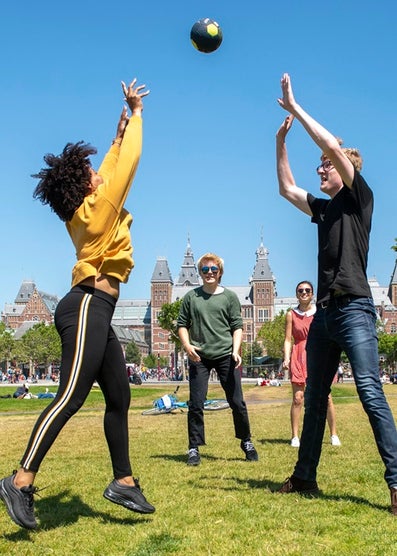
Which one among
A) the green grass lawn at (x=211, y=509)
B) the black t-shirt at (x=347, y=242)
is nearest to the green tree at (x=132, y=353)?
the green grass lawn at (x=211, y=509)

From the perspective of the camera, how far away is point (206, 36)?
6633mm

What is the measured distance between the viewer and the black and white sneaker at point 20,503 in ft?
12.7

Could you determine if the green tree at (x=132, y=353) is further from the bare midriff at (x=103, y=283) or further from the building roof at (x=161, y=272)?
the bare midriff at (x=103, y=283)

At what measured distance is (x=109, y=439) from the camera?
178 inches

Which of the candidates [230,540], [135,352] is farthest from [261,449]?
[135,352]

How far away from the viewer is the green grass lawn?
372 cm

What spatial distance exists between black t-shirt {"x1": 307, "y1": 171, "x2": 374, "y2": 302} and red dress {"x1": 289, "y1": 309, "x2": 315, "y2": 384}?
4.01 metres

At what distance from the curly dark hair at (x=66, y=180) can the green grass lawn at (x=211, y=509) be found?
2.12 m

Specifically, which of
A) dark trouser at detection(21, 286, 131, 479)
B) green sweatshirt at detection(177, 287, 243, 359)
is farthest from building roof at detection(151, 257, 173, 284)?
dark trouser at detection(21, 286, 131, 479)

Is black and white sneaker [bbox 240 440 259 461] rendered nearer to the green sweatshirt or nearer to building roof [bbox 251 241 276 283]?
the green sweatshirt

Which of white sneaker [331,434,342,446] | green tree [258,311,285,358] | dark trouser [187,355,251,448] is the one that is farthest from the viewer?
green tree [258,311,285,358]

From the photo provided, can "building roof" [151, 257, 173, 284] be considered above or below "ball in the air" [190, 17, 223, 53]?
above

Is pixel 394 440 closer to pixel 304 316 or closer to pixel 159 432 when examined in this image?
pixel 304 316

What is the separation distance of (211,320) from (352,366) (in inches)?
108
